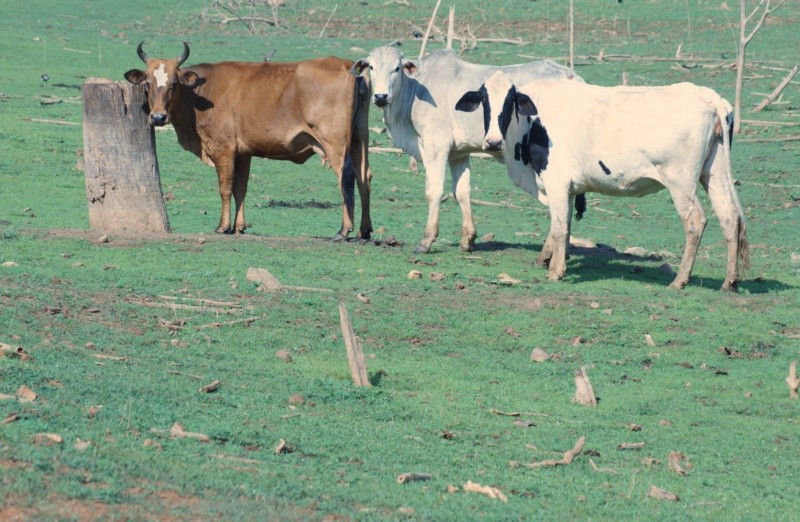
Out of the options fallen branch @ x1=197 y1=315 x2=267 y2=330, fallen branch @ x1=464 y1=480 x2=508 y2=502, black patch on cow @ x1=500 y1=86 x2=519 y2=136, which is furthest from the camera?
black patch on cow @ x1=500 y1=86 x2=519 y2=136

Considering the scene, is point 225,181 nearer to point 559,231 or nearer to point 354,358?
point 559,231

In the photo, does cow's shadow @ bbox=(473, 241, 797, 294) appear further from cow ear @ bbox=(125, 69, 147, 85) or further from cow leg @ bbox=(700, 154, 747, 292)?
cow ear @ bbox=(125, 69, 147, 85)

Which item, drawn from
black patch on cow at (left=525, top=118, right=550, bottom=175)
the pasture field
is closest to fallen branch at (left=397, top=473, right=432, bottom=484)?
the pasture field

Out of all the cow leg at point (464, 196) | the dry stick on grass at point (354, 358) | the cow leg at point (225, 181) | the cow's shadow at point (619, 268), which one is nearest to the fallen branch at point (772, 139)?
the cow's shadow at point (619, 268)

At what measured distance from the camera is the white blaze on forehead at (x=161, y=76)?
14617 mm

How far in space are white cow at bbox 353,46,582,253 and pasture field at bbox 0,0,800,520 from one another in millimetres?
760

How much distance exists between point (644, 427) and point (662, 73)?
2666cm

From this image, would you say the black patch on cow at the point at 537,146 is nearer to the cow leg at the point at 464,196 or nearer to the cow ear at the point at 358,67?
the cow leg at the point at 464,196

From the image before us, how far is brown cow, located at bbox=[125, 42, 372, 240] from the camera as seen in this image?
47.9 ft

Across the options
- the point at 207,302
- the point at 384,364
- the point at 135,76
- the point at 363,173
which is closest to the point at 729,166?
the point at 363,173

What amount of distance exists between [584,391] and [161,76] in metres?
7.21

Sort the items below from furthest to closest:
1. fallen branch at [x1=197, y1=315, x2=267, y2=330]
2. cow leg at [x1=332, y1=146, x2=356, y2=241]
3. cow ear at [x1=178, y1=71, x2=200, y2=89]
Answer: cow ear at [x1=178, y1=71, x2=200, y2=89] < cow leg at [x1=332, y1=146, x2=356, y2=241] < fallen branch at [x1=197, y1=315, x2=267, y2=330]

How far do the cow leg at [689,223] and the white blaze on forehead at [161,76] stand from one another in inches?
228

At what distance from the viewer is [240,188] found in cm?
1538
